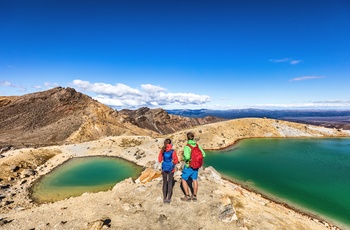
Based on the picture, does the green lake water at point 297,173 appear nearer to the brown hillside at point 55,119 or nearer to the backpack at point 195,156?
the backpack at point 195,156

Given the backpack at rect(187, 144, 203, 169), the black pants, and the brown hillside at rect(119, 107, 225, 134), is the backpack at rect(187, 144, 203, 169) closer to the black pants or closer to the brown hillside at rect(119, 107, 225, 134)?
the black pants

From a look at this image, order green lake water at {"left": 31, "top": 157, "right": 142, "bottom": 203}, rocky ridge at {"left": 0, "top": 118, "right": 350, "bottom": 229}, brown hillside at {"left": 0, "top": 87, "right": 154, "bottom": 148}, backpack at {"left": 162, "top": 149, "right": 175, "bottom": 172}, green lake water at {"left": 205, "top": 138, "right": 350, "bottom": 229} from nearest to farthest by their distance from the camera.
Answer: rocky ridge at {"left": 0, "top": 118, "right": 350, "bottom": 229} → backpack at {"left": 162, "top": 149, "right": 175, "bottom": 172} → green lake water at {"left": 205, "top": 138, "right": 350, "bottom": 229} → green lake water at {"left": 31, "top": 157, "right": 142, "bottom": 203} → brown hillside at {"left": 0, "top": 87, "right": 154, "bottom": 148}

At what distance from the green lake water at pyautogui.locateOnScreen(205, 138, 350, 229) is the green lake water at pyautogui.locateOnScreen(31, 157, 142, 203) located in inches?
546

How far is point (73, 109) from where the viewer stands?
86.8m

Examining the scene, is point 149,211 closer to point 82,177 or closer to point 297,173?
point 82,177

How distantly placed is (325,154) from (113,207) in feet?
142

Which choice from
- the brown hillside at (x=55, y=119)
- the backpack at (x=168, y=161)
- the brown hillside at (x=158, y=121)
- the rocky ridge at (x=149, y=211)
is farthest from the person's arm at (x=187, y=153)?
the brown hillside at (x=158, y=121)

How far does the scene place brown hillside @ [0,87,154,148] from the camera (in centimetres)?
6538

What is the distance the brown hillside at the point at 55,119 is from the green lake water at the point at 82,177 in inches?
1080

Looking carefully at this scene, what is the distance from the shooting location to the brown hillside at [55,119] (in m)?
65.4

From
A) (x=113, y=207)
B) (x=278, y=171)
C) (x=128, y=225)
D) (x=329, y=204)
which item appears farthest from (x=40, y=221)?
(x=278, y=171)

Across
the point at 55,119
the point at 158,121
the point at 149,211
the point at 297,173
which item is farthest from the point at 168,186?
the point at 158,121

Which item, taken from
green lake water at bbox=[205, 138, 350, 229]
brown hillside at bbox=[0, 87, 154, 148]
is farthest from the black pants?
brown hillside at bbox=[0, 87, 154, 148]

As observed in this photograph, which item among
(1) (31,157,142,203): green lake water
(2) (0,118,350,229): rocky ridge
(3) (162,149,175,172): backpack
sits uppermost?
(3) (162,149,175,172): backpack
